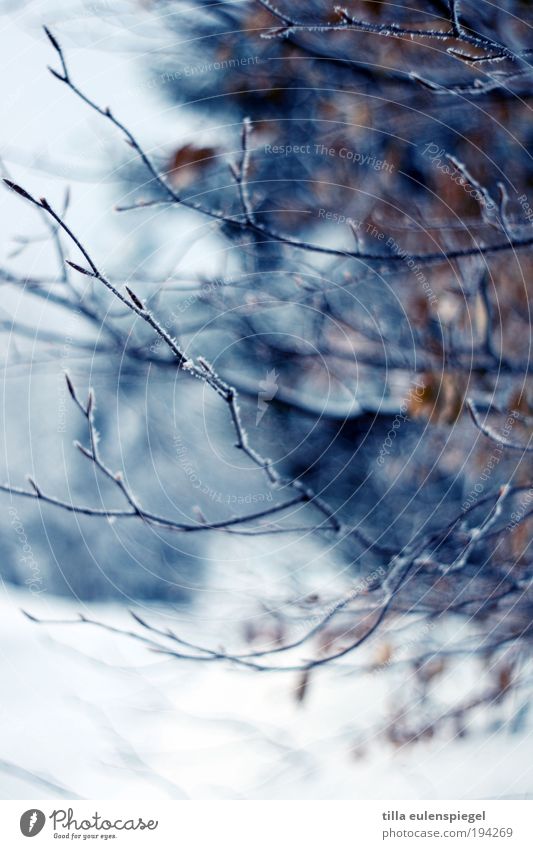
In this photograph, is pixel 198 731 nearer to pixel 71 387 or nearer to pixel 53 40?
pixel 71 387

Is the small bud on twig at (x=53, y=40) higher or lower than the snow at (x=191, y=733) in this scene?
higher

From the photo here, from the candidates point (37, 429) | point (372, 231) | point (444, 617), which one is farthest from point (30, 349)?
point (444, 617)

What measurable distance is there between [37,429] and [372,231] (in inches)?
13.3

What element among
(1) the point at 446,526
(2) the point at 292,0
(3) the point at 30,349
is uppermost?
(2) the point at 292,0

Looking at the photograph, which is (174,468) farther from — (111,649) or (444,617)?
(444,617)

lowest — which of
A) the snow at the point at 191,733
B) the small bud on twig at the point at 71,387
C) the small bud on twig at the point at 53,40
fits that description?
the snow at the point at 191,733

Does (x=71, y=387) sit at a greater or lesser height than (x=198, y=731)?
greater

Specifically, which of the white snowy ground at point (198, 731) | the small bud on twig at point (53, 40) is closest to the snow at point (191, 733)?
the white snowy ground at point (198, 731)

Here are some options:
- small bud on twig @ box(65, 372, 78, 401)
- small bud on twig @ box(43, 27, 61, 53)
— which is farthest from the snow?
small bud on twig @ box(43, 27, 61, 53)

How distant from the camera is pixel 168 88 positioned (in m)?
0.53

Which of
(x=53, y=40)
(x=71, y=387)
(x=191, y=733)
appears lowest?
(x=191, y=733)

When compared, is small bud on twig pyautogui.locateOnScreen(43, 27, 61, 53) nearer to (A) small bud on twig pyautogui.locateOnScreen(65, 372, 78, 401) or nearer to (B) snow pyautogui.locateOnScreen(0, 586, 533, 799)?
(A) small bud on twig pyautogui.locateOnScreen(65, 372, 78, 401)

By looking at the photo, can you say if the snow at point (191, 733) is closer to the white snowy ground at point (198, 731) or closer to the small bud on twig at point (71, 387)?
the white snowy ground at point (198, 731)

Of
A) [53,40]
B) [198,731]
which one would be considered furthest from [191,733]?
[53,40]
